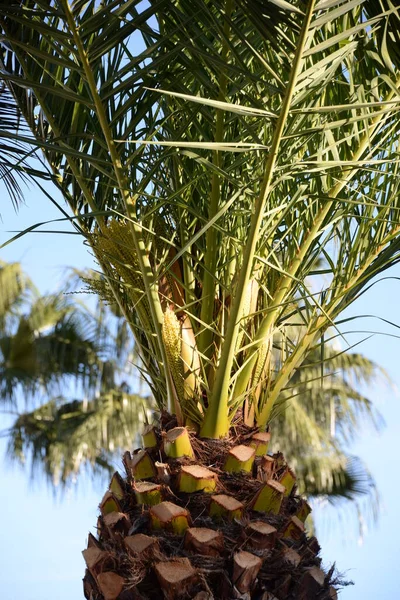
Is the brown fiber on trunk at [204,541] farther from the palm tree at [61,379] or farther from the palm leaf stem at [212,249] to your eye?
the palm tree at [61,379]

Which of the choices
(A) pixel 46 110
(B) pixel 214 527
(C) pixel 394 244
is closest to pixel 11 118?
(A) pixel 46 110

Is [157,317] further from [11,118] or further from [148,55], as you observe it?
[11,118]

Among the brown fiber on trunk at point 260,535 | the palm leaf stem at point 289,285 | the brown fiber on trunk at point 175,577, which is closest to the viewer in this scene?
the brown fiber on trunk at point 175,577

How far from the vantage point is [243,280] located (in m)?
1.96

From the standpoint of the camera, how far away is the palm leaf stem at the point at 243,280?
1.68 meters

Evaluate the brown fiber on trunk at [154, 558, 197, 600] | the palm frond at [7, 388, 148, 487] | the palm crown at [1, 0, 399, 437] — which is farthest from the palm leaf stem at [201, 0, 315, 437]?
the palm frond at [7, 388, 148, 487]

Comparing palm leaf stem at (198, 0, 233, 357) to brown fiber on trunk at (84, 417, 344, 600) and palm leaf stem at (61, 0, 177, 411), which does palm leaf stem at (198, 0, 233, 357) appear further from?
brown fiber on trunk at (84, 417, 344, 600)

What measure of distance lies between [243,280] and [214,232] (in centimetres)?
31

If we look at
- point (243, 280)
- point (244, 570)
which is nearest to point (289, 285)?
point (243, 280)

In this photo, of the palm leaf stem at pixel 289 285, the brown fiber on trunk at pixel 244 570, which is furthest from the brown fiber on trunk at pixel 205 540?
the palm leaf stem at pixel 289 285

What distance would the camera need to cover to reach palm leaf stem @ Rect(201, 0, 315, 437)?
1678mm

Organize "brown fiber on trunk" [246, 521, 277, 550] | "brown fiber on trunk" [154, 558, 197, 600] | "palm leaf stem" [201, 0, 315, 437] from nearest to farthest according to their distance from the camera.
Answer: "palm leaf stem" [201, 0, 315, 437] → "brown fiber on trunk" [154, 558, 197, 600] → "brown fiber on trunk" [246, 521, 277, 550]

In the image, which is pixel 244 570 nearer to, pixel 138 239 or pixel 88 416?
pixel 138 239

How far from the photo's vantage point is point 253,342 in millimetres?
2180
